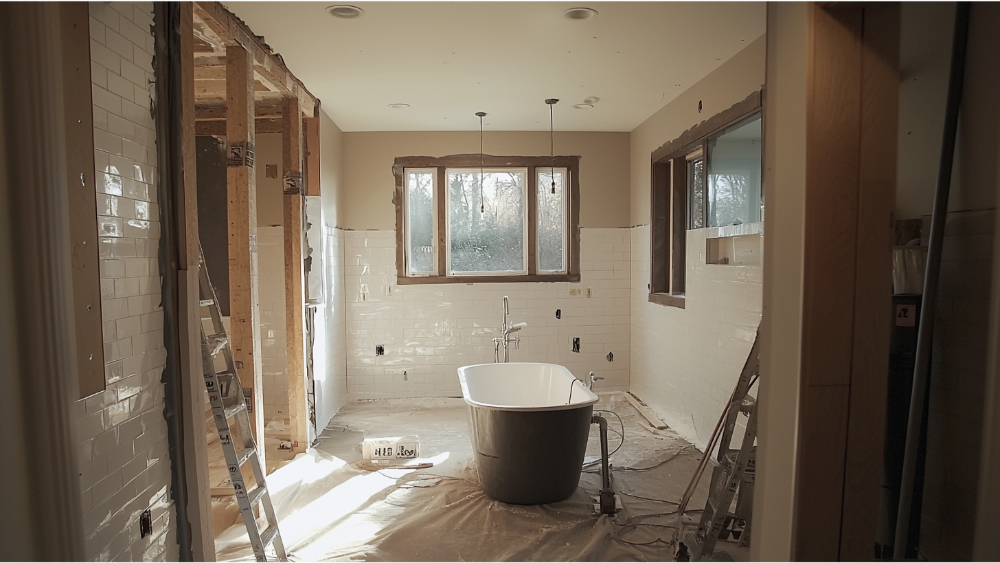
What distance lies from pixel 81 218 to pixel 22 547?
850 mm

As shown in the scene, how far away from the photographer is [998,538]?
4.60ft

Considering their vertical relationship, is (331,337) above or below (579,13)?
below

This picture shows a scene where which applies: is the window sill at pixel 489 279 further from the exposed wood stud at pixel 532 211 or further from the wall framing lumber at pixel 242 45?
the wall framing lumber at pixel 242 45

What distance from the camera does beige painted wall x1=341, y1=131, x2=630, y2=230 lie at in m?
5.81

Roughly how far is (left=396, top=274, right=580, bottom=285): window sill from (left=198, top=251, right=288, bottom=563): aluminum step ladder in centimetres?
317

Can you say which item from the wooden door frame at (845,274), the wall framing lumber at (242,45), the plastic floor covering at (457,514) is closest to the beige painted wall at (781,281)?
the wooden door frame at (845,274)

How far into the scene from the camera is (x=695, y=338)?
4.37 m

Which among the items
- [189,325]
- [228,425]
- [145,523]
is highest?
[189,325]

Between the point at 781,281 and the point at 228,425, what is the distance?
2.28 metres

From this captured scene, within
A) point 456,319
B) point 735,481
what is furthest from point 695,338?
point 456,319

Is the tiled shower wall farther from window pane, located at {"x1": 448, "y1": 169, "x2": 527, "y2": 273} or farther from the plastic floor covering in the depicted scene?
the plastic floor covering

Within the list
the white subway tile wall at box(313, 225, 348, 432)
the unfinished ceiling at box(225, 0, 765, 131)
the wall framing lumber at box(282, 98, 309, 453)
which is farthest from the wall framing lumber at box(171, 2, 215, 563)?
the white subway tile wall at box(313, 225, 348, 432)

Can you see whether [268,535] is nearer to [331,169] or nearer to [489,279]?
[331,169]

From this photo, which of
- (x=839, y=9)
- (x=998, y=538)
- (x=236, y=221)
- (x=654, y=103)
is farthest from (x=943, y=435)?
(x=654, y=103)
